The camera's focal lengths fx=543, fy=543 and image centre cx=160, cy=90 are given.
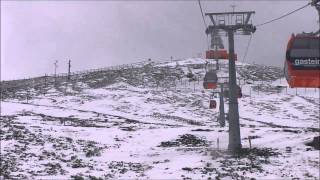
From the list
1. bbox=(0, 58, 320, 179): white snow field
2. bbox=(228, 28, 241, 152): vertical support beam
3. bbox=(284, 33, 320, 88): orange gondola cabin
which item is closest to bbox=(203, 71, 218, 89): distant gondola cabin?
bbox=(0, 58, 320, 179): white snow field

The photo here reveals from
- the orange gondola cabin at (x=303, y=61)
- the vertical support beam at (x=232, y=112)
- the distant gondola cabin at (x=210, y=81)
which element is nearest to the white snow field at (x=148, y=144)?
the vertical support beam at (x=232, y=112)

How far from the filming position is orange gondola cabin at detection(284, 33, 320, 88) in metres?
24.1

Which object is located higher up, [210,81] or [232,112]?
[210,81]

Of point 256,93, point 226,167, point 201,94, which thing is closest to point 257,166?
point 226,167

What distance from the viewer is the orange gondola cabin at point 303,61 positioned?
24141mm

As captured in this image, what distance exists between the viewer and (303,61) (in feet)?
81.9

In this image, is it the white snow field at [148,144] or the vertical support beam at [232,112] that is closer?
the white snow field at [148,144]

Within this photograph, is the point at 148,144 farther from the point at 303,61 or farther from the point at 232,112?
the point at 303,61

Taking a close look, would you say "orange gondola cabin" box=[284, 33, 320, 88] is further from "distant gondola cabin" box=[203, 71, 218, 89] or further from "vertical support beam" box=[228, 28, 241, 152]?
"distant gondola cabin" box=[203, 71, 218, 89]

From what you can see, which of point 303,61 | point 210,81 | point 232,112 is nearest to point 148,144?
point 232,112

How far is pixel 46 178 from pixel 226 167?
1101cm

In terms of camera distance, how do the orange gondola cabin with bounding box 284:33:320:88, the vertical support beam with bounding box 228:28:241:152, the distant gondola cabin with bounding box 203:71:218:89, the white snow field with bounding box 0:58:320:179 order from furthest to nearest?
the distant gondola cabin with bounding box 203:71:218:89 < the vertical support beam with bounding box 228:28:241:152 < the white snow field with bounding box 0:58:320:179 < the orange gondola cabin with bounding box 284:33:320:88

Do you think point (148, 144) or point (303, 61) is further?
point (148, 144)

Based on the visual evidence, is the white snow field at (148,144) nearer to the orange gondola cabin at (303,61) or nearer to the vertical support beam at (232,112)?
the vertical support beam at (232,112)
